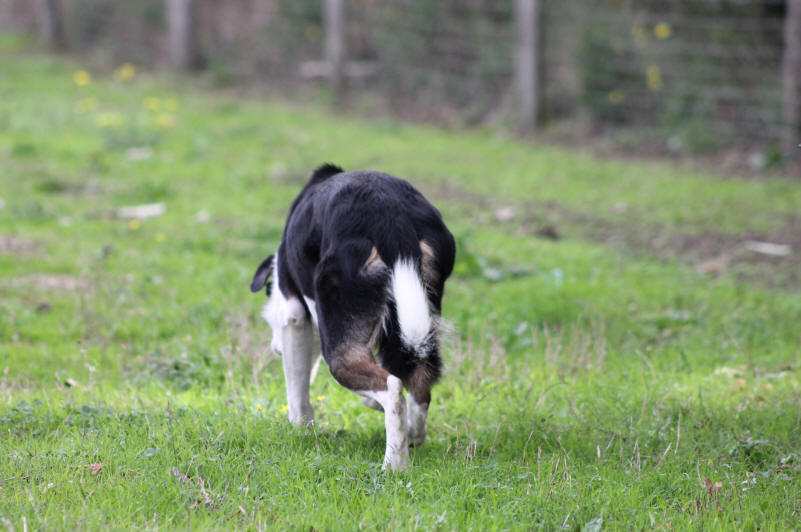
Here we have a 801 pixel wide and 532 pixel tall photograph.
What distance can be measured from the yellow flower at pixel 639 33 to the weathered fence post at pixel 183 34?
8515 millimetres

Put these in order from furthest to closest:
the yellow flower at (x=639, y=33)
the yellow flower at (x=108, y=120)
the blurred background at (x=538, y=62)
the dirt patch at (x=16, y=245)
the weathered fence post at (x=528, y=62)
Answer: the yellow flower at (x=108, y=120), the weathered fence post at (x=528, y=62), the yellow flower at (x=639, y=33), the blurred background at (x=538, y=62), the dirt patch at (x=16, y=245)

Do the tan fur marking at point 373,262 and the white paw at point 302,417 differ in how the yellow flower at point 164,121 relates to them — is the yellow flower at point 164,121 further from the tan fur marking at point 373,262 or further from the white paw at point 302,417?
the tan fur marking at point 373,262

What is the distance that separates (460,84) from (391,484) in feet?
38.3

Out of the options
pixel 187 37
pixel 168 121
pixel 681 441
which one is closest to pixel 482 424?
pixel 681 441

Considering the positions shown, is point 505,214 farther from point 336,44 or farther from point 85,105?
point 85,105

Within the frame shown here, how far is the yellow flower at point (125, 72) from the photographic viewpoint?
55.9ft

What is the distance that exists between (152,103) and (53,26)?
6219 mm

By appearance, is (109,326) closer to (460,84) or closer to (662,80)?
(662,80)

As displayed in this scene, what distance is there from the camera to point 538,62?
42.9 ft

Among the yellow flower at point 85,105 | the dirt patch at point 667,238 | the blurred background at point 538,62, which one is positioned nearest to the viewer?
the dirt patch at point 667,238

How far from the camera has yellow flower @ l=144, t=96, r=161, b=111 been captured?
14520 millimetres

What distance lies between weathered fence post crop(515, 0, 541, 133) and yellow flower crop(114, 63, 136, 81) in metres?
7.65

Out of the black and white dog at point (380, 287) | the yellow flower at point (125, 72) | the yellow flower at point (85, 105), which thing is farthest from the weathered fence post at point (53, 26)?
the black and white dog at point (380, 287)

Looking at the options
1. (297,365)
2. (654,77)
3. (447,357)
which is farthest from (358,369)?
(654,77)
